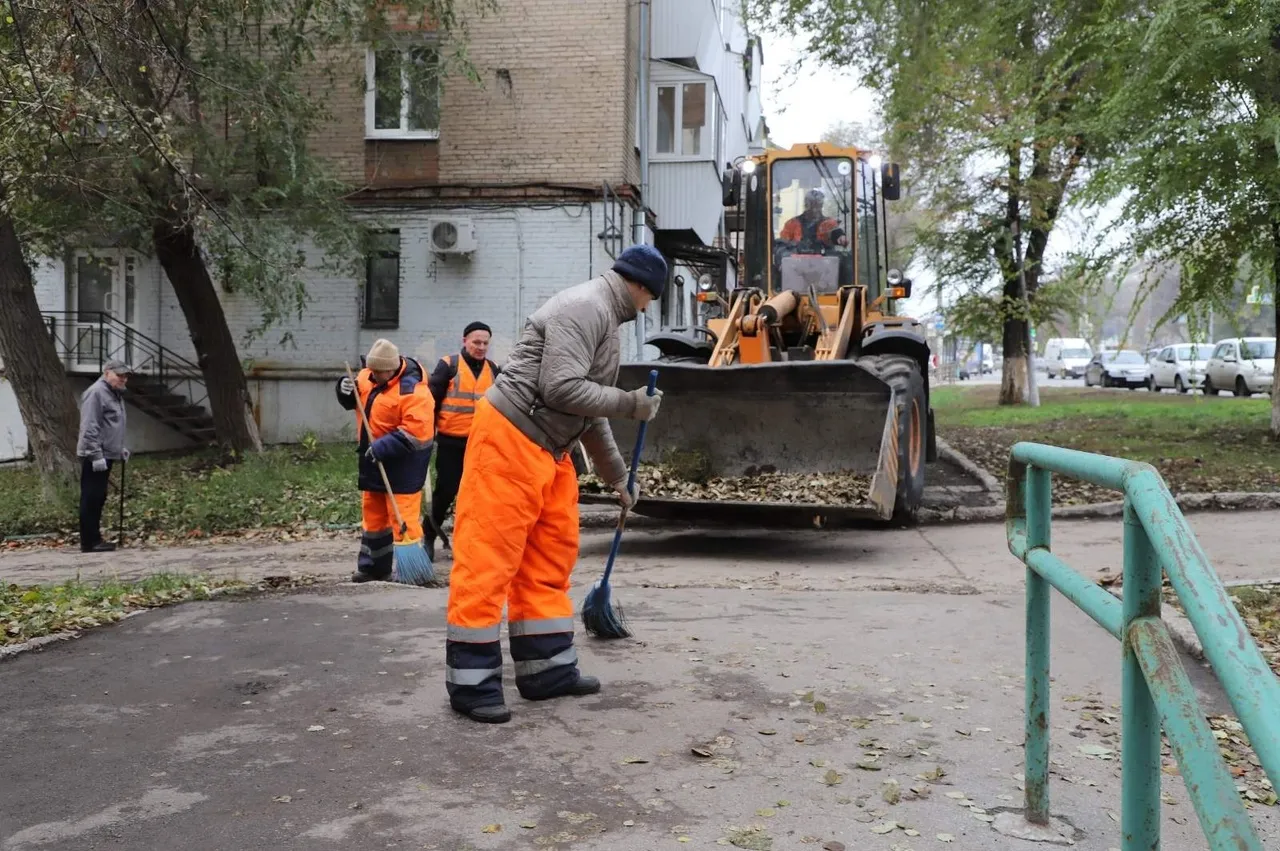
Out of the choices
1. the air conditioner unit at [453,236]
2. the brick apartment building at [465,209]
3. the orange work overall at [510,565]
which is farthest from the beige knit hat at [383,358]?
the air conditioner unit at [453,236]

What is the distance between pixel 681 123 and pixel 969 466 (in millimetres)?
9263

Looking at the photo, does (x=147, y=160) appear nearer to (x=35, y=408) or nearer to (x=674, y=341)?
(x=35, y=408)

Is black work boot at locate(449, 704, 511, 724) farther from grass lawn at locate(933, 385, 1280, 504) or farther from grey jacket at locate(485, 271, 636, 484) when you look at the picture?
grass lawn at locate(933, 385, 1280, 504)

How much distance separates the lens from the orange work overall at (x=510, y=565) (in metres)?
4.66

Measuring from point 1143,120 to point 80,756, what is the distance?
39.5 feet

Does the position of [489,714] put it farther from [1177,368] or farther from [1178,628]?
[1177,368]

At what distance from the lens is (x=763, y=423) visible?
988 cm

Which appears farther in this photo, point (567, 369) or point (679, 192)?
point (679, 192)

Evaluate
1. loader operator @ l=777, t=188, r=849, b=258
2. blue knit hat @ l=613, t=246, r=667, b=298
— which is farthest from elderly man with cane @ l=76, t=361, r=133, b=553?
blue knit hat @ l=613, t=246, r=667, b=298

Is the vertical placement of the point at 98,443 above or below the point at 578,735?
above

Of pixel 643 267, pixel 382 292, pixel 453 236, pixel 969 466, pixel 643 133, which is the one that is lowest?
pixel 969 466

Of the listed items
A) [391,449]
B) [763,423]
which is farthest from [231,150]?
[391,449]

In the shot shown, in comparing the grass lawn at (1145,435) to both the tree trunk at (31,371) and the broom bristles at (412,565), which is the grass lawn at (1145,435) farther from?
the tree trunk at (31,371)

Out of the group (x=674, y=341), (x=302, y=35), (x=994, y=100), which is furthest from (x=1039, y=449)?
(x=994, y=100)
